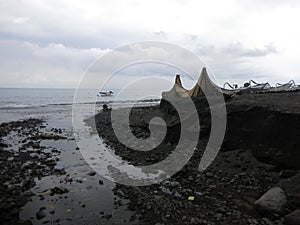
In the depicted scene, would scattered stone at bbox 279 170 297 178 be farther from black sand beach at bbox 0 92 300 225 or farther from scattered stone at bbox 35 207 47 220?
scattered stone at bbox 35 207 47 220

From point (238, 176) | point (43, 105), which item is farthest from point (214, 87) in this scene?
point (43, 105)

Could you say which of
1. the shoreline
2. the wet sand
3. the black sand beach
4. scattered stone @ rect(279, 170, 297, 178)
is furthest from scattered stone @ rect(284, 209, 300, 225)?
the wet sand

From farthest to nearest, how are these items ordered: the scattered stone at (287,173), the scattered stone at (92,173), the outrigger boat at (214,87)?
the outrigger boat at (214,87) → the scattered stone at (92,173) → the scattered stone at (287,173)

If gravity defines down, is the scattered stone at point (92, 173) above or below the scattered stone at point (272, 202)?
below

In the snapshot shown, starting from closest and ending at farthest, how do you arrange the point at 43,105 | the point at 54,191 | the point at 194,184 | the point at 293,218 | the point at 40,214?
the point at 293,218
the point at 40,214
the point at 54,191
the point at 194,184
the point at 43,105

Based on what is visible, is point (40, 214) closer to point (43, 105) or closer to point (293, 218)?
point (293, 218)

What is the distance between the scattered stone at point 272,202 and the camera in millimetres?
7496

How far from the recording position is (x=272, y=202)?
25.1ft

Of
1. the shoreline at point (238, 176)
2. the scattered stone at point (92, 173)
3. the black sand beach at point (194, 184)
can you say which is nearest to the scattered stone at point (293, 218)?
the black sand beach at point (194, 184)

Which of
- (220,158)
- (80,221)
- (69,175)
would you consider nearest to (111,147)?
(69,175)

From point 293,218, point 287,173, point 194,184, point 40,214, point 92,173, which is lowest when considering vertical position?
point 40,214

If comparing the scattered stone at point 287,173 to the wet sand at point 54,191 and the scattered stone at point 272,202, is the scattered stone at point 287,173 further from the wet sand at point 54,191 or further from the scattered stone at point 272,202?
the wet sand at point 54,191

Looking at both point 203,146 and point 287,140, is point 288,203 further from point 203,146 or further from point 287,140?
point 203,146

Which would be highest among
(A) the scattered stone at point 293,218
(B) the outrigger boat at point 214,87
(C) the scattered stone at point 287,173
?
(B) the outrigger boat at point 214,87
